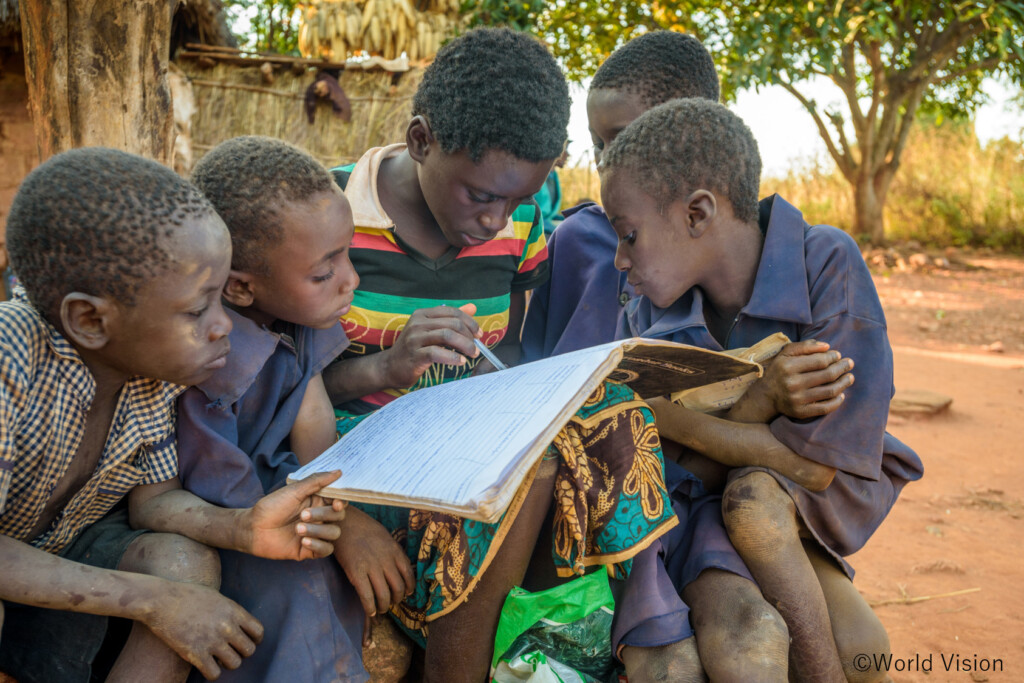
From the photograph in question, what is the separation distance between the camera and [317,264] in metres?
1.61

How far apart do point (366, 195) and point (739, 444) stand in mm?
1067

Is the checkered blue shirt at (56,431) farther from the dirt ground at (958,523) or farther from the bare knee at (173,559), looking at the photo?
the dirt ground at (958,523)

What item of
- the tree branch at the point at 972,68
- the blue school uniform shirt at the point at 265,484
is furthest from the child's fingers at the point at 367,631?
the tree branch at the point at 972,68

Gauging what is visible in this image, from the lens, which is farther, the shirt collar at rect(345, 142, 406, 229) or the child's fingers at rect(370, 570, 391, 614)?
the shirt collar at rect(345, 142, 406, 229)

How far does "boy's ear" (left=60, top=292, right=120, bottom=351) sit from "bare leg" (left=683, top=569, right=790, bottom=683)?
4.02ft

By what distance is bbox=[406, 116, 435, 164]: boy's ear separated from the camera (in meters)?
1.89

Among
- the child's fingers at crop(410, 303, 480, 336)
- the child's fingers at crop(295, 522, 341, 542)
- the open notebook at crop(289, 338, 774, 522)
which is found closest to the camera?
the open notebook at crop(289, 338, 774, 522)

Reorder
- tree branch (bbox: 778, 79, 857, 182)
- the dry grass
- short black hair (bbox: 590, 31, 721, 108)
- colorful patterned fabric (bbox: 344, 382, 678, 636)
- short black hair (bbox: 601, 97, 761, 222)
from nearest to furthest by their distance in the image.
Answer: colorful patterned fabric (bbox: 344, 382, 678, 636), short black hair (bbox: 601, 97, 761, 222), short black hair (bbox: 590, 31, 721, 108), tree branch (bbox: 778, 79, 857, 182), the dry grass

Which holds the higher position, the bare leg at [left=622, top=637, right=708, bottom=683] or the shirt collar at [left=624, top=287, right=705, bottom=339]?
the shirt collar at [left=624, top=287, right=705, bottom=339]

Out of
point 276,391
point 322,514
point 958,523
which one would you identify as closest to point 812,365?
point 322,514

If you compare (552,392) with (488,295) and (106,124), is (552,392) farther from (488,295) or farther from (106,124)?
(106,124)

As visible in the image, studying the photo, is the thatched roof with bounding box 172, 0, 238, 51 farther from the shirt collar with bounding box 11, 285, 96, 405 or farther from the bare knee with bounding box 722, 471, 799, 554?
the bare knee with bounding box 722, 471, 799, 554

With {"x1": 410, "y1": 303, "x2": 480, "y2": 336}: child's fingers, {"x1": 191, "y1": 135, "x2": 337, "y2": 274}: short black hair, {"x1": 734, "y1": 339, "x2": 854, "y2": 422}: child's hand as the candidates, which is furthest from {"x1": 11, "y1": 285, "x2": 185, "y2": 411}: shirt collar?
{"x1": 734, "y1": 339, "x2": 854, "y2": 422}: child's hand

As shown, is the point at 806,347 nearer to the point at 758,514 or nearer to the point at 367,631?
the point at 758,514
